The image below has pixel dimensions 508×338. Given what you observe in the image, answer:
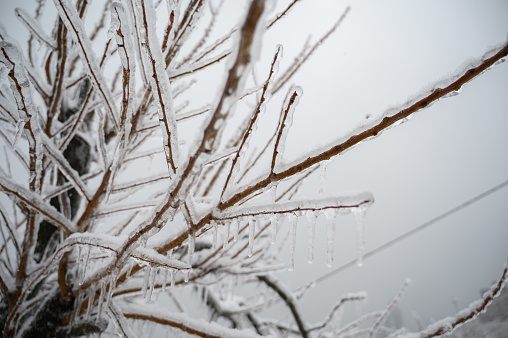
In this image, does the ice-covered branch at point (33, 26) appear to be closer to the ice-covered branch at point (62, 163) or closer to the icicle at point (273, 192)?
the ice-covered branch at point (62, 163)

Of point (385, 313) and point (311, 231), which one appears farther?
point (385, 313)

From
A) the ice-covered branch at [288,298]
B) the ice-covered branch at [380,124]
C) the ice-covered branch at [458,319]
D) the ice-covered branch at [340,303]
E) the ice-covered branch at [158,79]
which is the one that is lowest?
the ice-covered branch at [340,303]

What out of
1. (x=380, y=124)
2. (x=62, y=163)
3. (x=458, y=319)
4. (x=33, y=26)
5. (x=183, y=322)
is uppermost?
(x=33, y=26)

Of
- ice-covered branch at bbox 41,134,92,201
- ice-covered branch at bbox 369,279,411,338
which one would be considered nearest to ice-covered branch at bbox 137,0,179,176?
ice-covered branch at bbox 41,134,92,201

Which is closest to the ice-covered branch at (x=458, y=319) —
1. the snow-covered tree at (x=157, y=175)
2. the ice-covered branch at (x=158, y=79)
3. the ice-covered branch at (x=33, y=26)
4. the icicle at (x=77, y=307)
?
the snow-covered tree at (x=157, y=175)

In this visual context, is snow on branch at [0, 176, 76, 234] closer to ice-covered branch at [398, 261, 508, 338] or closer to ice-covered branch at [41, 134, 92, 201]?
ice-covered branch at [41, 134, 92, 201]

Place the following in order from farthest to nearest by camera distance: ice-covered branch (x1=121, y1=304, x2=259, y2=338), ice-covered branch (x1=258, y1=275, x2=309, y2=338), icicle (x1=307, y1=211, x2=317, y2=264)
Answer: ice-covered branch (x1=258, y1=275, x2=309, y2=338) < ice-covered branch (x1=121, y1=304, x2=259, y2=338) < icicle (x1=307, y1=211, x2=317, y2=264)

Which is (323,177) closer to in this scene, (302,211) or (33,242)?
(302,211)

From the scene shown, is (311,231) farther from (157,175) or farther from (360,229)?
(157,175)

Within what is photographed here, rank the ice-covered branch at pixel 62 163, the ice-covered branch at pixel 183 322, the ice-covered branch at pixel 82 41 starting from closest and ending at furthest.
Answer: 1. the ice-covered branch at pixel 82 41
2. the ice-covered branch at pixel 183 322
3. the ice-covered branch at pixel 62 163

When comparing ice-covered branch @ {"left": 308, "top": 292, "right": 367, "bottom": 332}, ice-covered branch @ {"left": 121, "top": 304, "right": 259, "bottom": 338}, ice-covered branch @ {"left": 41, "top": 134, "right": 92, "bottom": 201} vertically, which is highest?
ice-covered branch @ {"left": 41, "top": 134, "right": 92, "bottom": 201}

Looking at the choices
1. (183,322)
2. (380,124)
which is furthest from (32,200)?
(380,124)

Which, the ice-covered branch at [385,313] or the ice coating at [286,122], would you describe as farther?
the ice-covered branch at [385,313]

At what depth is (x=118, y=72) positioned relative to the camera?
1.93 metres
